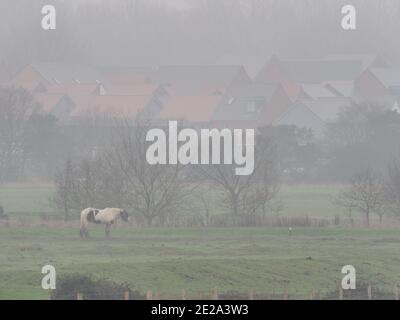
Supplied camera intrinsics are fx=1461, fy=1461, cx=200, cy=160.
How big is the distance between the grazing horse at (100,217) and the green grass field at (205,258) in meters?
0.30

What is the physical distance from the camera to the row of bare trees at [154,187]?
38.7 meters

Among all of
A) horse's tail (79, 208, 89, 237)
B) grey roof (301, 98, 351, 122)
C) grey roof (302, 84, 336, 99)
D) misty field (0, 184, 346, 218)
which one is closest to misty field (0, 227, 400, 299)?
horse's tail (79, 208, 89, 237)

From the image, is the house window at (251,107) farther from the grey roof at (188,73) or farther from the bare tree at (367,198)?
the bare tree at (367,198)

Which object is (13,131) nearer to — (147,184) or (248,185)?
(248,185)

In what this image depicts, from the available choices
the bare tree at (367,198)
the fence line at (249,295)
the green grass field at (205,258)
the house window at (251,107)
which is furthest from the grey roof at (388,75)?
the fence line at (249,295)

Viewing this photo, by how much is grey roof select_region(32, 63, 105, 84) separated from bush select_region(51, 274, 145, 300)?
5734 cm

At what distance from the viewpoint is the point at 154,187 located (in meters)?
39.5

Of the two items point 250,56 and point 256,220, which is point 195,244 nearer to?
point 256,220

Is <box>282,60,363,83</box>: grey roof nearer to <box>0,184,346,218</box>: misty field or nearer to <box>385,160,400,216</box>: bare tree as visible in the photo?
<box>0,184,346,218</box>: misty field

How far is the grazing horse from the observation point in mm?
33912

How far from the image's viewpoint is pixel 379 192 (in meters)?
38.8

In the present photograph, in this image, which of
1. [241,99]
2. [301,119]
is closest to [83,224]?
[301,119]

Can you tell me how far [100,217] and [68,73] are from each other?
50.1 m
